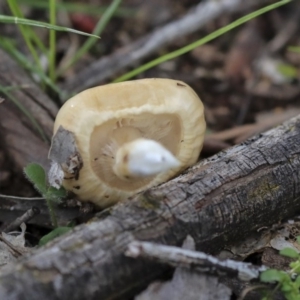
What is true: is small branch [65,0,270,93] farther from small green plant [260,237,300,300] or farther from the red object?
small green plant [260,237,300,300]

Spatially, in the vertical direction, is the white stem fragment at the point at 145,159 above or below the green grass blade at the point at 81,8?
above

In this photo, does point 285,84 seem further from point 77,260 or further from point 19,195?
point 77,260

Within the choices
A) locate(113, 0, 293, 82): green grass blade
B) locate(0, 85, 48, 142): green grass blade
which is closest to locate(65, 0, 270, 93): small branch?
locate(0, 85, 48, 142): green grass blade

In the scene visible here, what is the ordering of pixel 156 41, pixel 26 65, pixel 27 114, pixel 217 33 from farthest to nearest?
pixel 156 41 → pixel 26 65 → pixel 27 114 → pixel 217 33

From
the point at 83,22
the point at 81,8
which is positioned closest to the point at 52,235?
the point at 81,8

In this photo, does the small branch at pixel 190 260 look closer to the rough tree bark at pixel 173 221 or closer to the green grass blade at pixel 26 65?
the rough tree bark at pixel 173 221

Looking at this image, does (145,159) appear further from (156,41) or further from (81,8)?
(81,8)

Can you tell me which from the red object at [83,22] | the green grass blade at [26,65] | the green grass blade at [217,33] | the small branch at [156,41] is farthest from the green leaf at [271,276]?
the red object at [83,22]
